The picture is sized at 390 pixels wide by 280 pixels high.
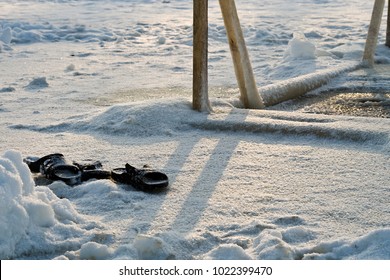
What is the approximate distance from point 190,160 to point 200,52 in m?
Answer: 1.15

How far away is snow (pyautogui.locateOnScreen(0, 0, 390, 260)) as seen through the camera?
282 centimetres

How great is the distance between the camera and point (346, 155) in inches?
160

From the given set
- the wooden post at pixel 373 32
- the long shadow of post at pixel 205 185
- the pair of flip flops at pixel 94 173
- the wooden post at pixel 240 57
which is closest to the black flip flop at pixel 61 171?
the pair of flip flops at pixel 94 173

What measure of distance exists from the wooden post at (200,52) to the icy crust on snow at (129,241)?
2.01 m

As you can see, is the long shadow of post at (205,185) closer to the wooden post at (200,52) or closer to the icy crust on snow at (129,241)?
the icy crust on snow at (129,241)

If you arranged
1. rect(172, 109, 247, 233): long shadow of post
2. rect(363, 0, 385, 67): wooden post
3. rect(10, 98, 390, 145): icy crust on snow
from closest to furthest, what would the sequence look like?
rect(172, 109, 247, 233): long shadow of post → rect(10, 98, 390, 145): icy crust on snow → rect(363, 0, 385, 67): wooden post

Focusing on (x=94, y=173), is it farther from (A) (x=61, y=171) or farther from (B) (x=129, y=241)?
(B) (x=129, y=241)

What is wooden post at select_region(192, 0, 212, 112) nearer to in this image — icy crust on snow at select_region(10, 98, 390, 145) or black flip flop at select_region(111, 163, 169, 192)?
icy crust on snow at select_region(10, 98, 390, 145)

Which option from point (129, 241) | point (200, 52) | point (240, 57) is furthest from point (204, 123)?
point (129, 241)

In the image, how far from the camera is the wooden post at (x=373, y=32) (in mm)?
6912

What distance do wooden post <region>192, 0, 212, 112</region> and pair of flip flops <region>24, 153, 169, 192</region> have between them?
132cm

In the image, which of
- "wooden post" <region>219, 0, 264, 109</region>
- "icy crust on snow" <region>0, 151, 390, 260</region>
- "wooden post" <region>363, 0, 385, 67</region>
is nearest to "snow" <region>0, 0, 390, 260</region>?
"icy crust on snow" <region>0, 151, 390, 260</region>

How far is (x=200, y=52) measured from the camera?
16.0 feet
